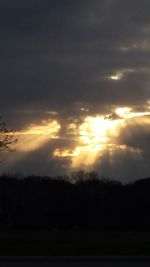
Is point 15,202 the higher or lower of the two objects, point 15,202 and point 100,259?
the higher

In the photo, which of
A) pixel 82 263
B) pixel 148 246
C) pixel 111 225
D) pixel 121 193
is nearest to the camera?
pixel 82 263

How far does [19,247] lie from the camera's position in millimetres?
25609

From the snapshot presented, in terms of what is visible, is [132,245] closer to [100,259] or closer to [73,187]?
[100,259]

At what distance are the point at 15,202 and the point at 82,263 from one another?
2684 inches

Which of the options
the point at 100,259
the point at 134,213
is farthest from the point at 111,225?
the point at 100,259

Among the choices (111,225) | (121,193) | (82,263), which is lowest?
(82,263)

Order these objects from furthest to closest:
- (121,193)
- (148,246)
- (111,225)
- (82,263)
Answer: (121,193)
(111,225)
(148,246)
(82,263)

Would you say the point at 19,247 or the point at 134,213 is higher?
the point at 134,213

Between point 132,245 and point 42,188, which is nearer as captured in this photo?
point 132,245

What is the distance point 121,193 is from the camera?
94.6 m

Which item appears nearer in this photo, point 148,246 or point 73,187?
point 148,246

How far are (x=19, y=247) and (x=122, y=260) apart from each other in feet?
22.6

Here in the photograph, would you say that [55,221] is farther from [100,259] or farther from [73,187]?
[100,259]

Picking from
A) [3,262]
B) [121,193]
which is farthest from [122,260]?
[121,193]
